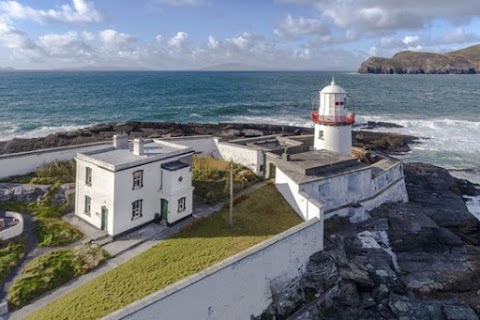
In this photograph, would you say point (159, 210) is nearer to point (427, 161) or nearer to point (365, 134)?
point (427, 161)

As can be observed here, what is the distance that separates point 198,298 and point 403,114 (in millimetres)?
64419

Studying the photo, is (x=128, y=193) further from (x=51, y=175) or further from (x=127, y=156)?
(x=51, y=175)

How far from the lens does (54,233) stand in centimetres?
1631

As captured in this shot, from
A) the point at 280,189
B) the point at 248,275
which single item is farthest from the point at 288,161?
the point at 248,275

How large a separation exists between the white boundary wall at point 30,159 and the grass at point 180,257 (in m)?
9.81

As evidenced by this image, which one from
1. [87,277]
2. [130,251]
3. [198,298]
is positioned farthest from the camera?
[130,251]

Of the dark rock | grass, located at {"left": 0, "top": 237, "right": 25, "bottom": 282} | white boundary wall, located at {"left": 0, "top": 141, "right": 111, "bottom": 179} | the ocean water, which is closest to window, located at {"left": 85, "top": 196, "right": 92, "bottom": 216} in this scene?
grass, located at {"left": 0, "top": 237, "right": 25, "bottom": 282}

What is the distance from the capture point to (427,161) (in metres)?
38.1

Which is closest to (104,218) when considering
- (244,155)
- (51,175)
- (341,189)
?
(51,175)

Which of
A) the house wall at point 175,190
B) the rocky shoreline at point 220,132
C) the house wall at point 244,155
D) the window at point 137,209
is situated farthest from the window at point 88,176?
the rocky shoreline at point 220,132

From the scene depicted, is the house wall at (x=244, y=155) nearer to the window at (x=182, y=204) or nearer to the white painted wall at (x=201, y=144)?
the white painted wall at (x=201, y=144)

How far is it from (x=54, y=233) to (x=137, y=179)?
3964 mm

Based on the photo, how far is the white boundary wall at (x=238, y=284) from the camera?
11.4 meters

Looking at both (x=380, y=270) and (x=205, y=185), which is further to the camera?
(x=205, y=185)
